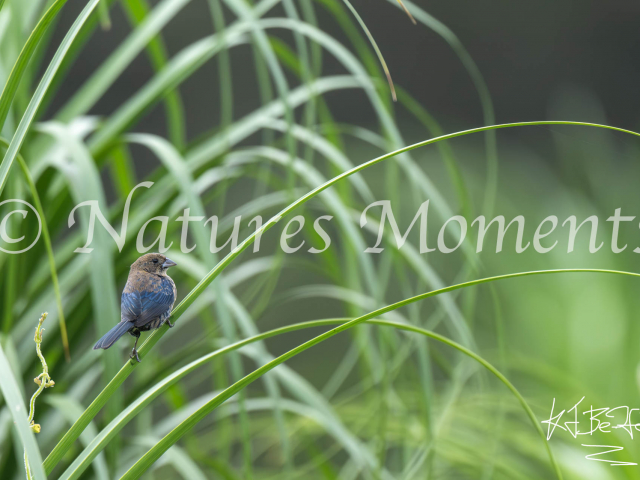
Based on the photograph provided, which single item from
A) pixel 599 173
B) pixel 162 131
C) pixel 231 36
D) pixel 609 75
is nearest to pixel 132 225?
pixel 231 36

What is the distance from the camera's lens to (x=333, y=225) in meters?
1.01

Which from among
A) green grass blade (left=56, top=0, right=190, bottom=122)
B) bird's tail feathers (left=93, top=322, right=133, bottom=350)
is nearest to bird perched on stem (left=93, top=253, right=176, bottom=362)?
bird's tail feathers (left=93, top=322, right=133, bottom=350)

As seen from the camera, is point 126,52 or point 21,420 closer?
point 21,420

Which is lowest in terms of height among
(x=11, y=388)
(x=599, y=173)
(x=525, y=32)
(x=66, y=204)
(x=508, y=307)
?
(x=11, y=388)

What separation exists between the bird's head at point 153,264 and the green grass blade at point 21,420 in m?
0.07

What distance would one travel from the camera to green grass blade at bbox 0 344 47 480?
0.16 meters

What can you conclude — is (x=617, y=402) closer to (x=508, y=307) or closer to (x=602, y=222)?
(x=508, y=307)

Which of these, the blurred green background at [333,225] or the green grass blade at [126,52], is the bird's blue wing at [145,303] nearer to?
the blurred green background at [333,225]

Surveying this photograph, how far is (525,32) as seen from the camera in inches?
54.1

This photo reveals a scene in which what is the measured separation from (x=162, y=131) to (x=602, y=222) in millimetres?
923

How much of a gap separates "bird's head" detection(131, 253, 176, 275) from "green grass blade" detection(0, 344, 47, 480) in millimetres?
A: 66

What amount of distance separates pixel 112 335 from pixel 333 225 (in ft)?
2.70

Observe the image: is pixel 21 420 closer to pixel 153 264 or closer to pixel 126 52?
pixel 153 264

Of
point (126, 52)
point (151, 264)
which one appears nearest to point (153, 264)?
point (151, 264)
